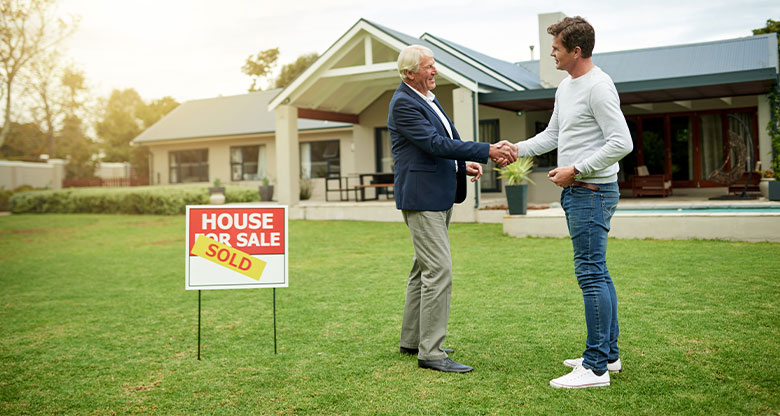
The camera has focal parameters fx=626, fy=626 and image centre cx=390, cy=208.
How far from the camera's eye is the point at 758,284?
581 centimetres

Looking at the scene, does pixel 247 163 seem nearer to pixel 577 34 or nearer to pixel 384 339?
pixel 384 339

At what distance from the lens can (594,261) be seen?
326 centimetres

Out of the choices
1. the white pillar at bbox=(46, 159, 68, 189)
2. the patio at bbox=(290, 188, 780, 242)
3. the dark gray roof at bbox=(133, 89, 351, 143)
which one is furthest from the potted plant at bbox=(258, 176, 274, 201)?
the white pillar at bbox=(46, 159, 68, 189)

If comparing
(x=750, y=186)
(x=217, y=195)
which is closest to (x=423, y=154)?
(x=750, y=186)

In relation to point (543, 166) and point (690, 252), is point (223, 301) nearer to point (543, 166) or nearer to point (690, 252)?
point (690, 252)

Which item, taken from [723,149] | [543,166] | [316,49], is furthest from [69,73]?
[723,149]

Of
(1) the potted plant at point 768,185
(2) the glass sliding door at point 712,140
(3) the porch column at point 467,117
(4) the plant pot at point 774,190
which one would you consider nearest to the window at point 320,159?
(3) the porch column at point 467,117

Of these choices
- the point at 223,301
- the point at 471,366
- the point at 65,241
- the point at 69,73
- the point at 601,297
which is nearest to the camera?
the point at 601,297

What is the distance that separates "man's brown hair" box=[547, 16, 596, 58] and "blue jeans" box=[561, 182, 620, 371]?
721 mm

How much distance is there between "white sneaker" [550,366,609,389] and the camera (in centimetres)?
323

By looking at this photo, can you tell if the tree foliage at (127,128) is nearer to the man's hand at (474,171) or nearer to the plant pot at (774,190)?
the plant pot at (774,190)

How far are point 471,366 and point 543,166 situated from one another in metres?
13.6

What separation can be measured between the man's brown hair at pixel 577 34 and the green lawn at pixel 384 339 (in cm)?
175

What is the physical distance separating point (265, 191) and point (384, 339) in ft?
58.9
